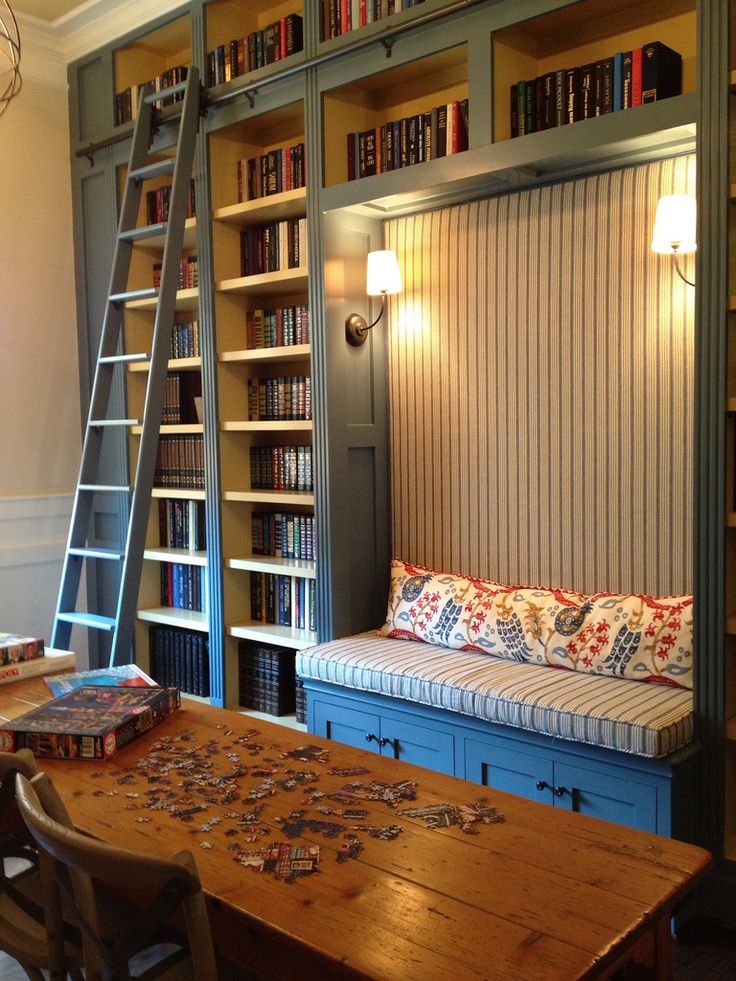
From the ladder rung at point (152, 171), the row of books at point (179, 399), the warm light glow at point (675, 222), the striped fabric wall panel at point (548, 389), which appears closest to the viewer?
the warm light glow at point (675, 222)

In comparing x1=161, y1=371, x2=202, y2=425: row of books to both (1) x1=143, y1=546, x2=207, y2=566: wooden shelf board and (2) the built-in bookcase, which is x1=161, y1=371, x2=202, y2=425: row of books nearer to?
(2) the built-in bookcase

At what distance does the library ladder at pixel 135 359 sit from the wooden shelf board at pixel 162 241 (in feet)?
0.59

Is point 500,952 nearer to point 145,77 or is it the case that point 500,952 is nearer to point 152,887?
point 152,887

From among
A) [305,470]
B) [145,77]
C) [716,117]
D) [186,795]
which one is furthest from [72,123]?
[186,795]

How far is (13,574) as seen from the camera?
437 cm

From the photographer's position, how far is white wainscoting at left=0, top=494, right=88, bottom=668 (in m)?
4.35

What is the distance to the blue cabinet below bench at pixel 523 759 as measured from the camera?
2.55 meters

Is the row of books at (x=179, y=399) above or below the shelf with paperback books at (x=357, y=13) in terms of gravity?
below

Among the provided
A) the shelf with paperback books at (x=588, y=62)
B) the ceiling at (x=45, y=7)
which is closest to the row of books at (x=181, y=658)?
the shelf with paperback books at (x=588, y=62)

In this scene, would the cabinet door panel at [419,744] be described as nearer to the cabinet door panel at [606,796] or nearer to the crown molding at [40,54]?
the cabinet door panel at [606,796]

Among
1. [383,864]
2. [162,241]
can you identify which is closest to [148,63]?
[162,241]

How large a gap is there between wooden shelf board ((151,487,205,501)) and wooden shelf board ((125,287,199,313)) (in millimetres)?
854


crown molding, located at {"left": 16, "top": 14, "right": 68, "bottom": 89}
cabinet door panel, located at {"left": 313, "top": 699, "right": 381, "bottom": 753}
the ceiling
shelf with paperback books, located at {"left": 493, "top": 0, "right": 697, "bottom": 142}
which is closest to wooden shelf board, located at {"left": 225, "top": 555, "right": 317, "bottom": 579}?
cabinet door panel, located at {"left": 313, "top": 699, "right": 381, "bottom": 753}

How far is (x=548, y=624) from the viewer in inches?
124
